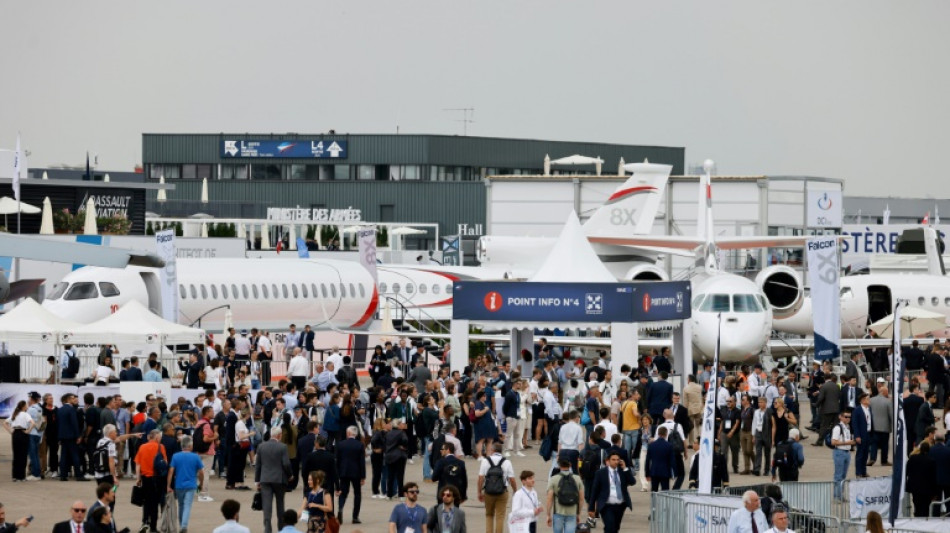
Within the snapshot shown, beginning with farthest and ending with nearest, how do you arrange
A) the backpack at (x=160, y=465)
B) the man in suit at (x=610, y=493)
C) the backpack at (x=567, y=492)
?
the backpack at (x=160, y=465), the man in suit at (x=610, y=493), the backpack at (x=567, y=492)

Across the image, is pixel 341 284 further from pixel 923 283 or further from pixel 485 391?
pixel 485 391

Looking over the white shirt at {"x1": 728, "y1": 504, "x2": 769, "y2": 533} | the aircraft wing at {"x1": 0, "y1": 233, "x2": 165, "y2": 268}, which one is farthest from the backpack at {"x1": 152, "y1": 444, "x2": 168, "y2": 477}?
the white shirt at {"x1": 728, "y1": 504, "x2": 769, "y2": 533}

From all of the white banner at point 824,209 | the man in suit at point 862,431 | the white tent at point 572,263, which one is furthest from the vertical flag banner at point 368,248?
the white banner at point 824,209

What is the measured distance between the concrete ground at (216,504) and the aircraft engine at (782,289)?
13626 mm

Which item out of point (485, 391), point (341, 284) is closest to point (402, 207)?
point (341, 284)

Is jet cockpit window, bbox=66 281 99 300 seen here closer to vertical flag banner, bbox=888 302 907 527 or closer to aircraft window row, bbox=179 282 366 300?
aircraft window row, bbox=179 282 366 300

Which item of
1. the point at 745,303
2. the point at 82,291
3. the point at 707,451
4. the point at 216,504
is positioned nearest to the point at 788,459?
the point at 707,451

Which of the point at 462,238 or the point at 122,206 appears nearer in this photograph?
the point at 122,206

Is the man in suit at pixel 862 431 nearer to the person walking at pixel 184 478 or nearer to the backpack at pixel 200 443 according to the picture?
the backpack at pixel 200 443

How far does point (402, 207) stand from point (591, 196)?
33.6 meters

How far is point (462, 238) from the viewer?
6975 centimetres

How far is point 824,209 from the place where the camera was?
62.2 meters

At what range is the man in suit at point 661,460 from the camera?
19.8 metres

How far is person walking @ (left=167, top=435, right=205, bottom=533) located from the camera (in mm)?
18344
